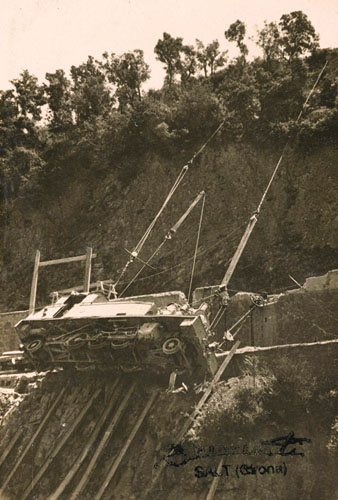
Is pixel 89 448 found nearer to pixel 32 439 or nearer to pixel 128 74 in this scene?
pixel 32 439

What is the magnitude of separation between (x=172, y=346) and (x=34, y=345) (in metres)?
3.63

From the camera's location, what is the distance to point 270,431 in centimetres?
1052

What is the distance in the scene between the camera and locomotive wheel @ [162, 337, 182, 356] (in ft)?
38.8

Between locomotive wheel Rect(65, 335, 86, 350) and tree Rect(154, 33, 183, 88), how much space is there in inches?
756

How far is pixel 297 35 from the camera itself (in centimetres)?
2541

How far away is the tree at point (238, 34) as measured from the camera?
26656 millimetres

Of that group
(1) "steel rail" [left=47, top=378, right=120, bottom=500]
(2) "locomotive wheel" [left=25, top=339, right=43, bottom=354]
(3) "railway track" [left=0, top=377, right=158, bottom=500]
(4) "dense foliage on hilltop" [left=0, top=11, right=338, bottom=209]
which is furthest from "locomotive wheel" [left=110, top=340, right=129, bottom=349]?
(4) "dense foliage on hilltop" [left=0, top=11, right=338, bottom=209]

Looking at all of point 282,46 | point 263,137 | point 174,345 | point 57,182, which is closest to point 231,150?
point 263,137

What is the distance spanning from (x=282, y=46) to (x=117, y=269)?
12.8 metres

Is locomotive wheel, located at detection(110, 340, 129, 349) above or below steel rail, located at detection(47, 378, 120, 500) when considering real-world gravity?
above
